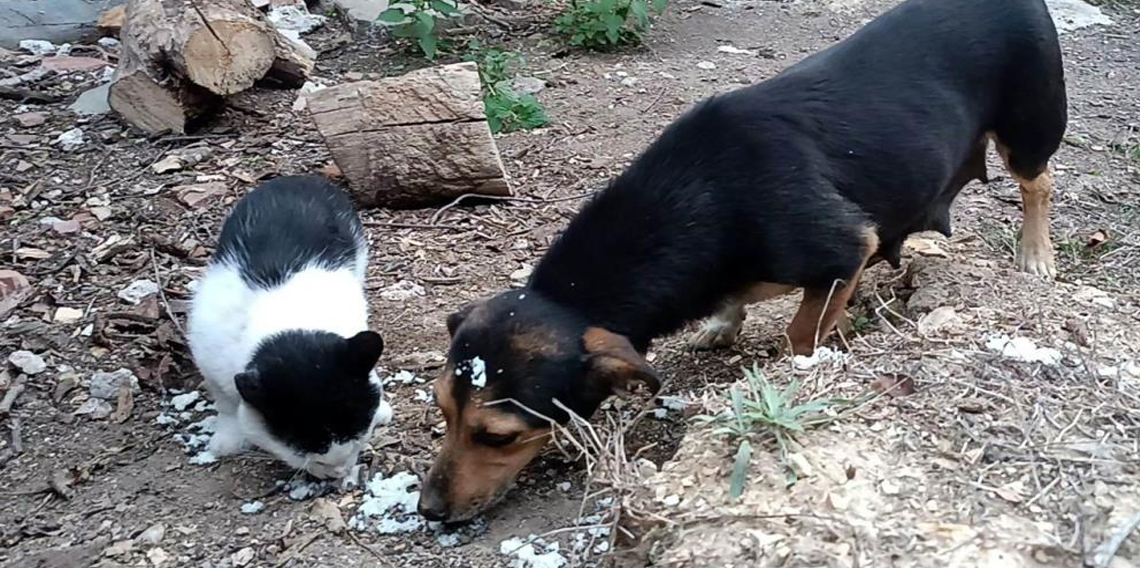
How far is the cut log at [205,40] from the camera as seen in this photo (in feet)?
24.7

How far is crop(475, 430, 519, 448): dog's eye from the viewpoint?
424 centimetres

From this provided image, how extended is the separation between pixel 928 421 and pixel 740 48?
20.9ft

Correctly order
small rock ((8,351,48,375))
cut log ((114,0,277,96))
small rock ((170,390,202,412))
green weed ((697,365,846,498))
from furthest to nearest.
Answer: cut log ((114,0,277,96))
small rock ((8,351,48,375))
small rock ((170,390,202,412))
green weed ((697,365,846,498))

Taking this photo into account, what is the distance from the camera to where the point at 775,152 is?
16.2 feet

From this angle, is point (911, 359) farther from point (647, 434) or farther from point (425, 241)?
point (425, 241)

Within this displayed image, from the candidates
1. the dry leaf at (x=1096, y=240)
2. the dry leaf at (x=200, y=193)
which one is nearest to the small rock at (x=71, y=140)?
the dry leaf at (x=200, y=193)

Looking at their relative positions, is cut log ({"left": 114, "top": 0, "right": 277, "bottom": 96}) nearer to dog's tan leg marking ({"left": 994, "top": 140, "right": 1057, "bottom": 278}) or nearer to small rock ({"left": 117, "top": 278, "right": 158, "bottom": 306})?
small rock ({"left": 117, "top": 278, "right": 158, "bottom": 306})

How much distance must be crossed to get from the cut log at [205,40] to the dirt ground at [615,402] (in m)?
0.41

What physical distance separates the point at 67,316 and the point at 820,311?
3.61 meters

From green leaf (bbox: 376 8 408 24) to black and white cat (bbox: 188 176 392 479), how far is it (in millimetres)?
3236

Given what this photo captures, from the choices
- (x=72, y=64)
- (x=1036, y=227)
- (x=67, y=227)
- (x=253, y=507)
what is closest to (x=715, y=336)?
(x=1036, y=227)

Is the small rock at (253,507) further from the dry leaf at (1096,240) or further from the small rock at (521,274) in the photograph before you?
the dry leaf at (1096,240)

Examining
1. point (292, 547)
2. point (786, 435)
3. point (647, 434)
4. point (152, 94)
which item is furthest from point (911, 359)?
point (152, 94)

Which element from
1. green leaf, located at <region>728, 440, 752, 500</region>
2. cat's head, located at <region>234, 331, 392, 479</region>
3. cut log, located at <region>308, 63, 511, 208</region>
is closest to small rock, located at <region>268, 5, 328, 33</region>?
cut log, located at <region>308, 63, 511, 208</region>
